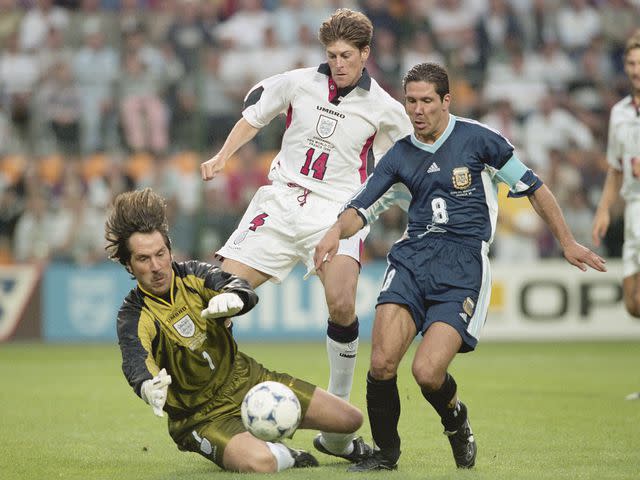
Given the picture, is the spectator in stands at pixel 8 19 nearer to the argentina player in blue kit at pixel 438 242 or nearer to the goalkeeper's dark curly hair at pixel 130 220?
the goalkeeper's dark curly hair at pixel 130 220

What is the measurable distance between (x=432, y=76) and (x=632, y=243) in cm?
370

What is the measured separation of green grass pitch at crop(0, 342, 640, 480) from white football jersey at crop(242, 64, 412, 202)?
169 centimetres

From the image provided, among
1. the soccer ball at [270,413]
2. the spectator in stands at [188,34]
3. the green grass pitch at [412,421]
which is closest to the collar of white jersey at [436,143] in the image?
the soccer ball at [270,413]

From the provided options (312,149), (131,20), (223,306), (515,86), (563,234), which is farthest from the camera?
(131,20)

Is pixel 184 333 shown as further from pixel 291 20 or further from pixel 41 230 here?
pixel 291 20

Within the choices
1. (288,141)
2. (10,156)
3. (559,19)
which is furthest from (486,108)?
(288,141)

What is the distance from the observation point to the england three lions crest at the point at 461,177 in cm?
596

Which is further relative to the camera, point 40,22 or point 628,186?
point 40,22

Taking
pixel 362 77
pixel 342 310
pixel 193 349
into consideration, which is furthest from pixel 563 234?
pixel 193 349

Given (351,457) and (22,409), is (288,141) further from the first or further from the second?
(22,409)

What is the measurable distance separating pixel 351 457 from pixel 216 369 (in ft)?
3.17

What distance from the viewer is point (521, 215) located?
14.6m

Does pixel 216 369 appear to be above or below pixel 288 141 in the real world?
below

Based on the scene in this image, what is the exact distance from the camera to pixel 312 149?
23.4 ft
